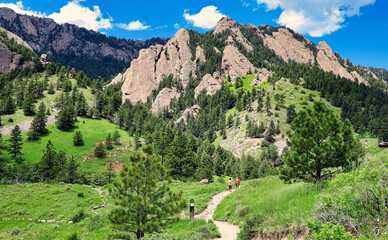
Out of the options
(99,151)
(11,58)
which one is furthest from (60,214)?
(11,58)

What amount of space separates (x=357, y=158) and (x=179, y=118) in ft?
495

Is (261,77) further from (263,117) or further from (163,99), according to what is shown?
(163,99)

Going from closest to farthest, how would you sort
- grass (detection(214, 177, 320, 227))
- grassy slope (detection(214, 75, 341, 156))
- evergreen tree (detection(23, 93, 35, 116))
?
grass (detection(214, 177, 320, 227)), evergreen tree (detection(23, 93, 35, 116)), grassy slope (detection(214, 75, 341, 156))

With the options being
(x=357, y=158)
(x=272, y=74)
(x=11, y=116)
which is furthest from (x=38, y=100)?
(x=272, y=74)

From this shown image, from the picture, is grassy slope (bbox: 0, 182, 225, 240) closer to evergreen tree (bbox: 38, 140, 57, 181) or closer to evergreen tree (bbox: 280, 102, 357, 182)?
evergreen tree (bbox: 280, 102, 357, 182)

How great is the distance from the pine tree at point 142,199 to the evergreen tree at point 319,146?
7563 mm

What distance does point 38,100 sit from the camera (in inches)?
4018

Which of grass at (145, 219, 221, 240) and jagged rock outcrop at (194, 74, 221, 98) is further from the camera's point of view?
jagged rock outcrop at (194, 74, 221, 98)

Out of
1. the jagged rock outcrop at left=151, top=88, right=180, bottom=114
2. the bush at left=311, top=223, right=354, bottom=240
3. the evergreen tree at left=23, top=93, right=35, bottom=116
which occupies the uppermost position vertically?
the jagged rock outcrop at left=151, top=88, right=180, bottom=114

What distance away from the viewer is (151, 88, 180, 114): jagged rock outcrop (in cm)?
16977

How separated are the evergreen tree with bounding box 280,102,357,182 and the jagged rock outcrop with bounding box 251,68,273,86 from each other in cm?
17905

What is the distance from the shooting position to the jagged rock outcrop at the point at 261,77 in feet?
595

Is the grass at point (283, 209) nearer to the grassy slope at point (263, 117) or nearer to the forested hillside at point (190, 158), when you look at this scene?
the forested hillside at point (190, 158)

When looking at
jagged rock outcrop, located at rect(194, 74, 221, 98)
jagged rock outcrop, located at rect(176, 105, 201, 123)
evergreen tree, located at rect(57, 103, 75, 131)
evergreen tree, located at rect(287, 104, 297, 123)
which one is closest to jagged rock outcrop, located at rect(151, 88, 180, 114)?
jagged rock outcrop, located at rect(176, 105, 201, 123)
